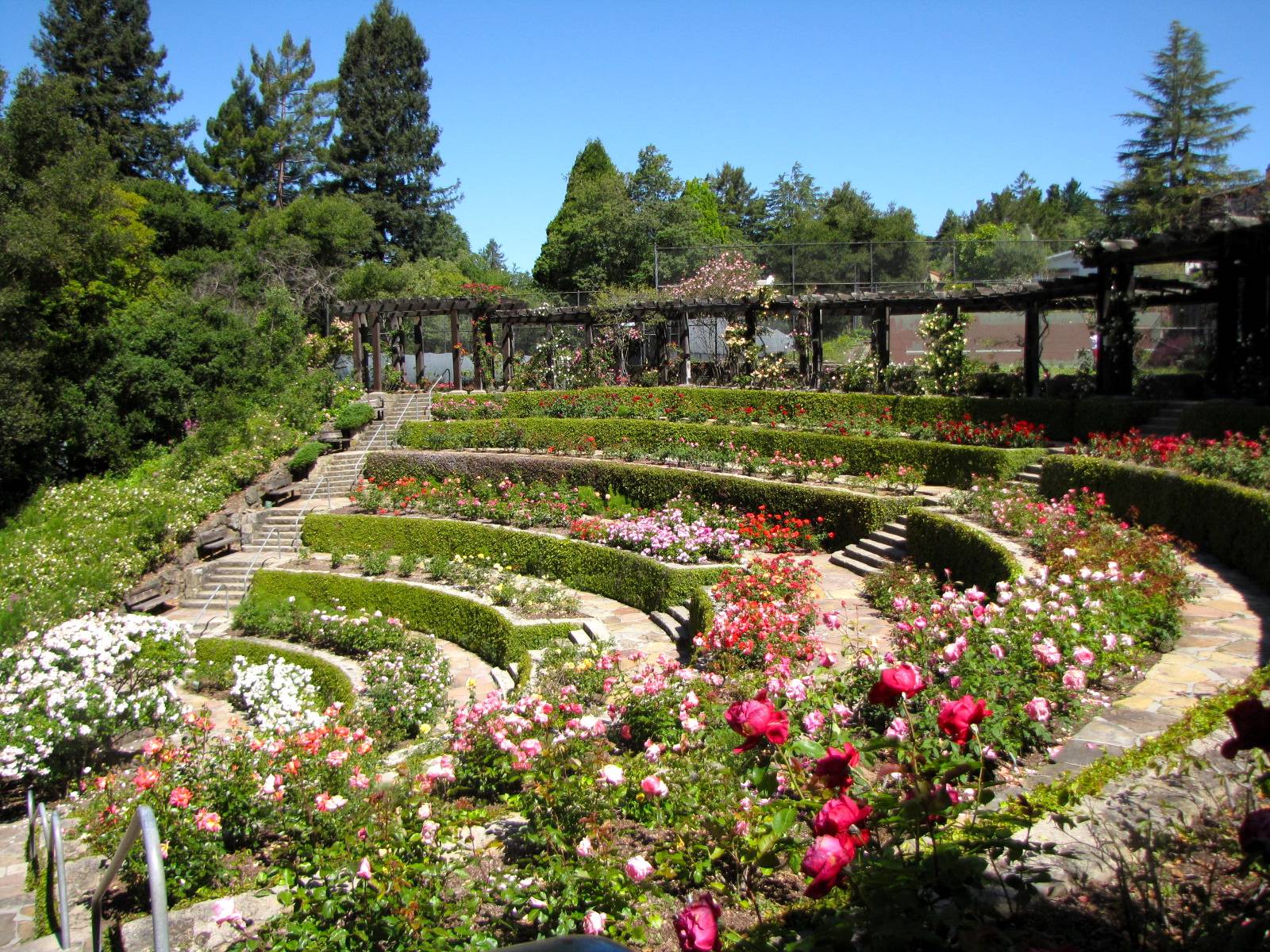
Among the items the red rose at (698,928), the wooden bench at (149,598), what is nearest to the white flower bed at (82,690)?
the wooden bench at (149,598)

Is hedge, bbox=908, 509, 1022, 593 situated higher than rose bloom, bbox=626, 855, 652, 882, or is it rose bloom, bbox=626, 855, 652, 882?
rose bloom, bbox=626, 855, 652, 882

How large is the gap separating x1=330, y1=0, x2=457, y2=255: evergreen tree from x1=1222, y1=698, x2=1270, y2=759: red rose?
42.6 metres

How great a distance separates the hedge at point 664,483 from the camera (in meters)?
13.2

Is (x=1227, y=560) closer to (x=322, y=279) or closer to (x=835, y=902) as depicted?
(x=835, y=902)

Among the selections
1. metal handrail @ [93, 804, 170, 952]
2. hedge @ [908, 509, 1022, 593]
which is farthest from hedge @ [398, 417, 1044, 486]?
metal handrail @ [93, 804, 170, 952]

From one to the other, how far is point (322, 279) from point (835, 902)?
110 ft

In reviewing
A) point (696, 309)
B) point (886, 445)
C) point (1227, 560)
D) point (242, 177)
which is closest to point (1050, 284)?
point (886, 445)

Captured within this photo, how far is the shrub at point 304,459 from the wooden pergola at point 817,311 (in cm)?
575

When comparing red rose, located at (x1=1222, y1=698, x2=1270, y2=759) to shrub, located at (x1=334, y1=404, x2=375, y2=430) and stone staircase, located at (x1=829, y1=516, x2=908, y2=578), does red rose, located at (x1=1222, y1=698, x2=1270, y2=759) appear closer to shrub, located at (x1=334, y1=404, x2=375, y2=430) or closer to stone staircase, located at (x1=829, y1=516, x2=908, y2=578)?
stone staircase, located at (x1=829, y1=516, x2=908, y2=578)

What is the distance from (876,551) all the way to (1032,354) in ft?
21.8

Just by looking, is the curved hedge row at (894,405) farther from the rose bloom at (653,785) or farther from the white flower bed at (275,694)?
the rose bloom at (653,785)

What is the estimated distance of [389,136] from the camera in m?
42.7

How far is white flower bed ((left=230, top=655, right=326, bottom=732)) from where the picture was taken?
8.40 metres

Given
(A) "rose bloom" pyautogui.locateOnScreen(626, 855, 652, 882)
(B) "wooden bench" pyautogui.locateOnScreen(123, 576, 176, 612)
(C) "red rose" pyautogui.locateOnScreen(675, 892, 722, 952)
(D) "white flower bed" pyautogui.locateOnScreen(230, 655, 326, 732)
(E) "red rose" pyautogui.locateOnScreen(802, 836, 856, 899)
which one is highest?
(E) "red rose" pyautogui.locateOnScreen(802, 836, 856, 899)
